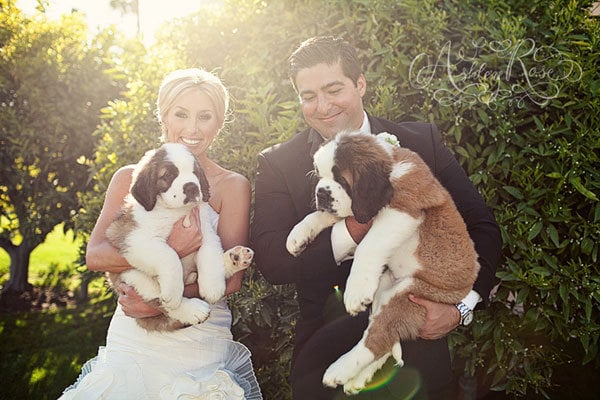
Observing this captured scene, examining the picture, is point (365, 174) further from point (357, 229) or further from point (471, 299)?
point (471, 299)

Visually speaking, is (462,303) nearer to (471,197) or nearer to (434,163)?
(471,197)

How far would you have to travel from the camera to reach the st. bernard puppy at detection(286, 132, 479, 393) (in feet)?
8.43

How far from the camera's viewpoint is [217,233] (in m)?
3.36

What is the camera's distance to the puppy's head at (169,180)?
2.95m

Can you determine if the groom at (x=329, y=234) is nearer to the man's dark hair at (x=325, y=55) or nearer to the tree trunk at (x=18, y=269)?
the man's dark hair at (x=325, y=55)


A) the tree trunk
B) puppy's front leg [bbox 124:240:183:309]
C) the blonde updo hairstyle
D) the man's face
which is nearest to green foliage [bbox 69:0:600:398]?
the blonde updo hairstyle

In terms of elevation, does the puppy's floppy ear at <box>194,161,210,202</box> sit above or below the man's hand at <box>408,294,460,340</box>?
above

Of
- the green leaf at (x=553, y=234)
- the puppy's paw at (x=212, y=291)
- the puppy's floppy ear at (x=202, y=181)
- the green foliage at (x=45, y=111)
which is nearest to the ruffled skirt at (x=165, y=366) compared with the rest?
the puppy's paw at (x=212, y=291)

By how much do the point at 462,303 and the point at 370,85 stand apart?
2126mm

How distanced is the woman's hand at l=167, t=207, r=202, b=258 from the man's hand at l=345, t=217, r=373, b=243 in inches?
38.8

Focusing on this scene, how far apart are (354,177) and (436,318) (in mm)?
866

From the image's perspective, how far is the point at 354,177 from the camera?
102 inches

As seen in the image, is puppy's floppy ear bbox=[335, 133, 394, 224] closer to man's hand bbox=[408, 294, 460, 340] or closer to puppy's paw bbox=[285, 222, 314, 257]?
puppy's paw bbox=[285, 222, 314, 257]

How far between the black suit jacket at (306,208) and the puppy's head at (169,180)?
1.37ft
